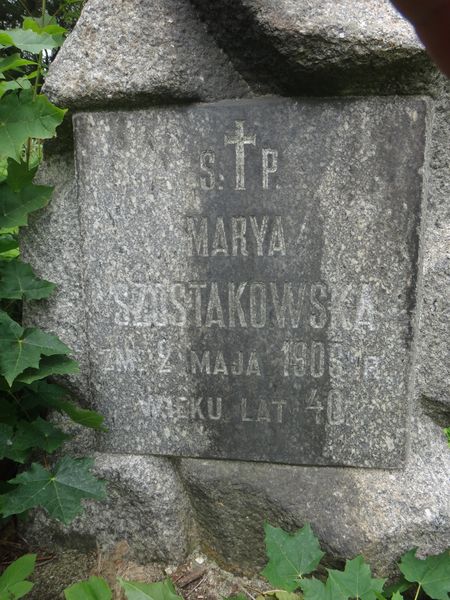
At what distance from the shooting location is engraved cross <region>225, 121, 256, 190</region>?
120 centimetres

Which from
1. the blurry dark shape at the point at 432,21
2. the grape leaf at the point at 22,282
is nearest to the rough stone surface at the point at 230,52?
the grape leaf at the point at 22,282

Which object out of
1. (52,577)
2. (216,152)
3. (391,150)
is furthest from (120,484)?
(391,150)

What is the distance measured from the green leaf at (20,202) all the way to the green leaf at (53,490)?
1.86 feet

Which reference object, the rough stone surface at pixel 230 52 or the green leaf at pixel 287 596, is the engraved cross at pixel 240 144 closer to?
the rough stone surface at pixel 230 52

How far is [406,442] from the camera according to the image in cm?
129

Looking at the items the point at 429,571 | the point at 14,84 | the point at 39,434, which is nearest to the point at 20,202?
the point at 14,84

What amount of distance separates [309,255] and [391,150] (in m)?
0.28

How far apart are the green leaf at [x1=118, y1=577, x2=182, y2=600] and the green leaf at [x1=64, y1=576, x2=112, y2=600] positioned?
0.05 metres

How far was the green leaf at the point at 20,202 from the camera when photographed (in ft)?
4.13

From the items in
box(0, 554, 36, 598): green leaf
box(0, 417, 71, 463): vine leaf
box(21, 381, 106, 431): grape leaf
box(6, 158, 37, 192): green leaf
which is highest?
box(6, 158, 37, 192): green leaf

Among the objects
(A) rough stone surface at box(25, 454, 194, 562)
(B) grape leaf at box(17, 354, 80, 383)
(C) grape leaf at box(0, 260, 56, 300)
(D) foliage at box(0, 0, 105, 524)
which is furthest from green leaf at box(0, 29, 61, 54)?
(A) rough stone surface at box(25, 454, 194, 562)

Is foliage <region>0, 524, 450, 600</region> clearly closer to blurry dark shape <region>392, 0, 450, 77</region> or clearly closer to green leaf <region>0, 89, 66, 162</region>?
green leaf <region>0, 89, 66, 162</region>

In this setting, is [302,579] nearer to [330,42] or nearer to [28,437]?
[28,437]

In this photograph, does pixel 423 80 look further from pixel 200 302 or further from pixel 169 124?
pixel 200 302
